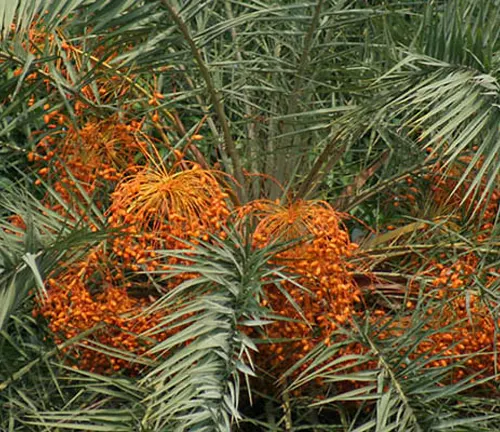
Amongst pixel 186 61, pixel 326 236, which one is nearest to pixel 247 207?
pixel 326 236

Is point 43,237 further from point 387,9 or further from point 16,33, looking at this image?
point 387,9

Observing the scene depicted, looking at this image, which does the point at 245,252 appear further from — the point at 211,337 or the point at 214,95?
the point at 214,95

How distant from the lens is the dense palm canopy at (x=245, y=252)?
3166 mm

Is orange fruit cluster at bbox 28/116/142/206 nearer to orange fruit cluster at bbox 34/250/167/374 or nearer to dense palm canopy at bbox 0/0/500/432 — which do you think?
dense palm canopy at bbox 0/0/500/432

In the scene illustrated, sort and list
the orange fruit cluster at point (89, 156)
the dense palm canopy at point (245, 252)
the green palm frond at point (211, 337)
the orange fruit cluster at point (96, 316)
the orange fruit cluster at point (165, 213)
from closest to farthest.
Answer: the green palm frond at point (211, 337)
the dense palm canopy at point (245, 252)
the orange fruit cluster at point (165, 213)
the orange fruit cluster at point (96, 316)
the orange fruit cluster at point (89, 156)

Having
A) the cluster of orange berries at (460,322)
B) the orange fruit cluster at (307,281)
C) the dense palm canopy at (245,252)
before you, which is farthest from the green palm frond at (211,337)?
the cluster of orange berries at (460,322)

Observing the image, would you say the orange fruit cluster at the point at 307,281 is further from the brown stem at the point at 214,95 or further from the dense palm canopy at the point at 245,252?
the brown stem at the point at 214,95

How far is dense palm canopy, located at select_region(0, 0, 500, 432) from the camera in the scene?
3.17 metres

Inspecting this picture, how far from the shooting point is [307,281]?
11.0 feet

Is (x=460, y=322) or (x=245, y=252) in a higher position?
(x=245, y=252)

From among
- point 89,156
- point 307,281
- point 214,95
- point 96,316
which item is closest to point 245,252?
point 307,281

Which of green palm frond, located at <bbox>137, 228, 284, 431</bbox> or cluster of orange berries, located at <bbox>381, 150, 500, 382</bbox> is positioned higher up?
green palm frond, located at <bbox>137, 228, 284, 431</bbox>

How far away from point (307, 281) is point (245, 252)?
0.79 feet

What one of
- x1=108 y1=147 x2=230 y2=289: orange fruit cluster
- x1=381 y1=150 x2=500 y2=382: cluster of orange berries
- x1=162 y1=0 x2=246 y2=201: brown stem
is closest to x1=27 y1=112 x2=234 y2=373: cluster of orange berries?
x1=108 y1=147 x2=230 y2=289: orange fruit cluster
